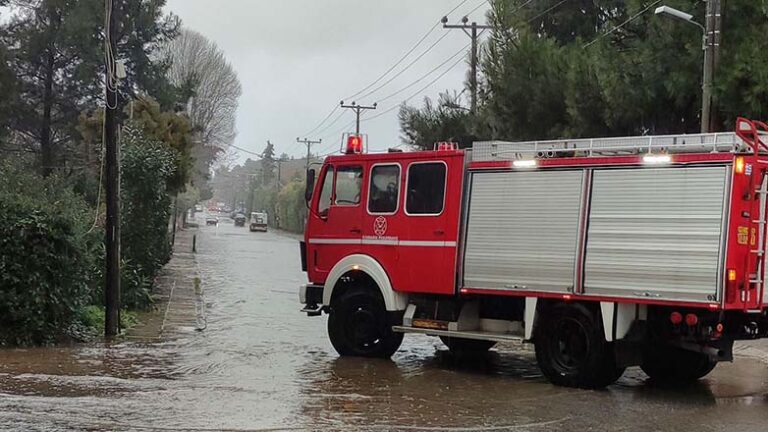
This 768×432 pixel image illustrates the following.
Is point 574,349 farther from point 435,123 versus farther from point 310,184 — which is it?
point 435,123

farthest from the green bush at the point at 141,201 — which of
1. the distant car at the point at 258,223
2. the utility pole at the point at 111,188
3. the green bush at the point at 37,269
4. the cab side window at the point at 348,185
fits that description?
the distant car at the point at 258,223

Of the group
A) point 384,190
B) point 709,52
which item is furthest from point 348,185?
point 709,52

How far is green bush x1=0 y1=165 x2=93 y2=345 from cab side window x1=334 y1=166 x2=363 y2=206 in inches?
147

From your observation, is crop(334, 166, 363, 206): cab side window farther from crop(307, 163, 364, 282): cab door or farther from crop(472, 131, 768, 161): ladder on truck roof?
crop(472, 131, 768, 161): ladder on truck roof

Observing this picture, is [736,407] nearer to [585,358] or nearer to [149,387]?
[585,358]

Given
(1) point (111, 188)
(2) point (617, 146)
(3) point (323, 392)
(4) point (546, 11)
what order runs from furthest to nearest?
(4) point (546, 11), (1) point (111, 188), (2) point (617, 146), (3) point (323, 392)

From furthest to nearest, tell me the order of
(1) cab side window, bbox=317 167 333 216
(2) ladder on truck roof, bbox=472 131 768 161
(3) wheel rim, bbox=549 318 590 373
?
1. (1) cab side window, bbox=317 167 333 216
2. (3) wheel rim, bbox=549 318 590 373
3. (2) ladder on truck roof, bbox=472 131 768 161

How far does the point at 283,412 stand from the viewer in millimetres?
8461

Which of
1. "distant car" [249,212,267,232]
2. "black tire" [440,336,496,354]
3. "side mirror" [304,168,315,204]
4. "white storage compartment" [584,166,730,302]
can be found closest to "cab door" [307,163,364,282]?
"side mirror" [304,168,315,204]

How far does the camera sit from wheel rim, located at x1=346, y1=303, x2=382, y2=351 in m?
12.0

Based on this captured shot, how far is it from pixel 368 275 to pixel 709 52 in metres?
7.47

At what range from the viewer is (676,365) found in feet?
36.2

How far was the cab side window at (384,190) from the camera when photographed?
11.7 metres

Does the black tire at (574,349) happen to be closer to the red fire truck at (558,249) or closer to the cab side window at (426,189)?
the red fire truck at (558,249)
